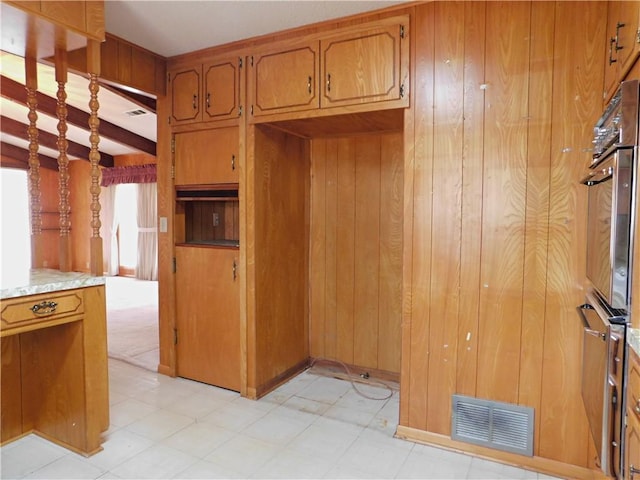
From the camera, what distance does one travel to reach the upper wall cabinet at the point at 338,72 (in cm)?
235

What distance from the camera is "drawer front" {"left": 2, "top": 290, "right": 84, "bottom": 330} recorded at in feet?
6.02

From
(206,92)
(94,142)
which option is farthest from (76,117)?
(94,142)

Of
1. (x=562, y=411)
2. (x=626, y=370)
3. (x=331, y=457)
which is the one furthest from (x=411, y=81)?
(x=331, y=457)

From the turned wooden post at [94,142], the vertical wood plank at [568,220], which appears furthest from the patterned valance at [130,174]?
the vertical wood plank at [568,220]

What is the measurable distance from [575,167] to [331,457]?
1.94 metres

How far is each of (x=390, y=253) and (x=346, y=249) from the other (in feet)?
1.22

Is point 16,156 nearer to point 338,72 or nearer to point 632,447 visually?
point 338,72

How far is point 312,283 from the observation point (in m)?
3.52

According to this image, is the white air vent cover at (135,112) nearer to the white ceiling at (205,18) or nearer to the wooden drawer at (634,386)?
the white ceiling at (205,18)

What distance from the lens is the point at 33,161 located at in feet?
7.89

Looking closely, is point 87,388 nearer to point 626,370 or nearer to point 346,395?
point 346,395

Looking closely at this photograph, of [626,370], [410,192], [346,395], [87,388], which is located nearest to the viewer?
[626,370]

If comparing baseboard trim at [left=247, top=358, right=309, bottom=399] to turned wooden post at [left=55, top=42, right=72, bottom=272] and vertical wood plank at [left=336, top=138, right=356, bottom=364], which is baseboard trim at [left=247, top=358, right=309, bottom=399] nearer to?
vertical wood plank at [left=336, top=138, right=356, bottom=364]

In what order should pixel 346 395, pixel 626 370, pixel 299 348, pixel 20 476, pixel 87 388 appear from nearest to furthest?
pixel 626 370 < pixel 20 476 < pixel 87 388 < pixel 346 395 < pixel 299 348
